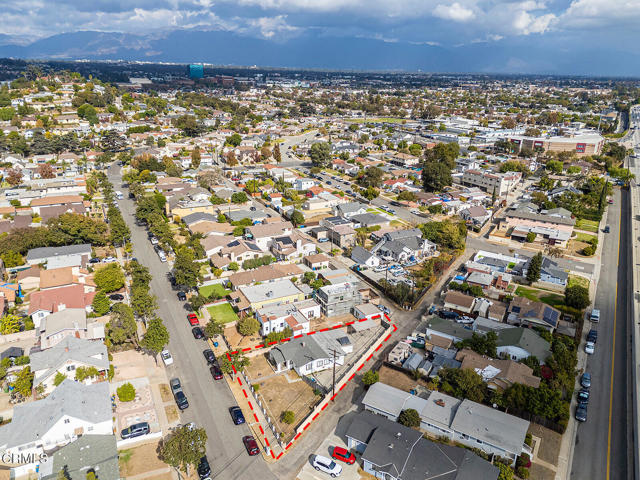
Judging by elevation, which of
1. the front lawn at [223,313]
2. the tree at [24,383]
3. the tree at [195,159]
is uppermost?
the tree at [195,159]

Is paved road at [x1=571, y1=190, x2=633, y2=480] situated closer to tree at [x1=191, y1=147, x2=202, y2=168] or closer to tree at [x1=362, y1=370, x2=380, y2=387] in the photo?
tree at [x1=362, y1=370, x2=380, y2=387]

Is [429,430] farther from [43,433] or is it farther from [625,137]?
[625,137]

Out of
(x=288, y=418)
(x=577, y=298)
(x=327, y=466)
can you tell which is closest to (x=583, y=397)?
(x=577, y=298)

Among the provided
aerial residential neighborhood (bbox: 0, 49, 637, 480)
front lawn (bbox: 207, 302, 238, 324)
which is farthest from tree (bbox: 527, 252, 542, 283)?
front lawn (bbox: 207, 302, 238, 324)

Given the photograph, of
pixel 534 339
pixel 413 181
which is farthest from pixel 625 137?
pixel 534 339

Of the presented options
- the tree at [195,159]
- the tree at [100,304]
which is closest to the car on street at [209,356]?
the tree at [100,304]

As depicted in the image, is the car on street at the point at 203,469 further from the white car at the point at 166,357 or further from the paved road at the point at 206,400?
the white car at the point at 166,357

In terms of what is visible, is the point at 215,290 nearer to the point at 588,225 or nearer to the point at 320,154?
the point at 588,225

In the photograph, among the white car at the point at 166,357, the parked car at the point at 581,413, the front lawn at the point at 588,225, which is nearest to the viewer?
the parked car at the point at 581,413
